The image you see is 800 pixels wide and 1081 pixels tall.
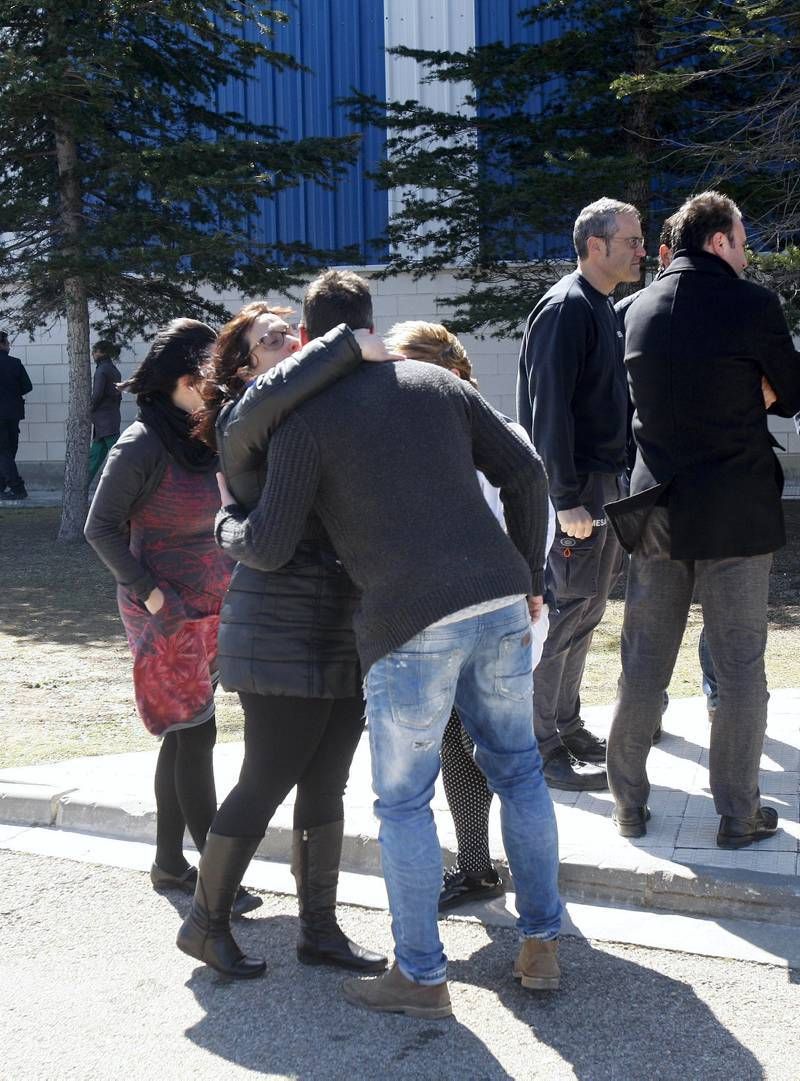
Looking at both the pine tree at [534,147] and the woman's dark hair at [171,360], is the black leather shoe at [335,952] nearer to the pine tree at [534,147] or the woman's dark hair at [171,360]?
the woman's dark hair at [171,360]

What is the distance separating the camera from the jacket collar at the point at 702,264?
4152 millimetres

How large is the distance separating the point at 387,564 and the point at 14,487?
1623 cm

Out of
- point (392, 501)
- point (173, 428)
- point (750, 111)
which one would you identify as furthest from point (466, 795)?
point (750, 111)

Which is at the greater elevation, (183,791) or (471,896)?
(183,791)

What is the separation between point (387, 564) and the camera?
313cm

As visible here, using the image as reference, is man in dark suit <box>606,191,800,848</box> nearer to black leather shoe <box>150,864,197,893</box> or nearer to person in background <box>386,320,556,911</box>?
person in background <box>386,320,556,911</box>

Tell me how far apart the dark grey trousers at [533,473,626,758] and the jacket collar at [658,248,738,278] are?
3.40 feet

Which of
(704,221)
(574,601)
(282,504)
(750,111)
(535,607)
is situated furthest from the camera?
(750,111)

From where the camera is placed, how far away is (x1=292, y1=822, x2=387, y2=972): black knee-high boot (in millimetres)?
3748

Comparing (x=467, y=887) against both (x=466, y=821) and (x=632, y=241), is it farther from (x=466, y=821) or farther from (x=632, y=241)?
(x=632, y=241)

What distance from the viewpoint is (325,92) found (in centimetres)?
1864

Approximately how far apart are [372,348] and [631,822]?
2.13 meters

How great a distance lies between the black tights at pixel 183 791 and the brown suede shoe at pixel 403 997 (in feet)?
3.50

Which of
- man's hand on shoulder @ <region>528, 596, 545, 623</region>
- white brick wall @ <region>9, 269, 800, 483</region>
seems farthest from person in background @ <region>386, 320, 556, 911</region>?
white brick wall @ <region>9, 269, 800, 483</region>
